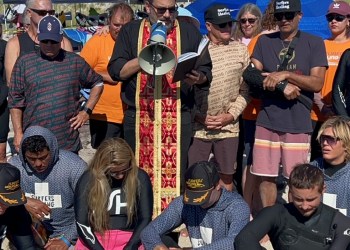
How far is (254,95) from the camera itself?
584cm

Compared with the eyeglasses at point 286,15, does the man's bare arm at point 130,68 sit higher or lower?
lower

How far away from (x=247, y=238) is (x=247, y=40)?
308 cm

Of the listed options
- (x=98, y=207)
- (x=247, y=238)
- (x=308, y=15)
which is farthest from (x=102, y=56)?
(x=308, y=15)

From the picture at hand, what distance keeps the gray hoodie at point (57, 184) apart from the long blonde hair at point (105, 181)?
1.19 feet

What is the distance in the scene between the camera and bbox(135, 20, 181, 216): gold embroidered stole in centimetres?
541

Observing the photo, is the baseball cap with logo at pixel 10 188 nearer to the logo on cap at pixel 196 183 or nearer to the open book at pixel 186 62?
the logo on cap at pixel 196 183

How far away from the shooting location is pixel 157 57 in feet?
16.9

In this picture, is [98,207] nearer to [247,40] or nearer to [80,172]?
[80,172]

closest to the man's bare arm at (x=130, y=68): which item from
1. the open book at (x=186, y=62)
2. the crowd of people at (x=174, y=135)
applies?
the crowd of people at (x=174, y=135)

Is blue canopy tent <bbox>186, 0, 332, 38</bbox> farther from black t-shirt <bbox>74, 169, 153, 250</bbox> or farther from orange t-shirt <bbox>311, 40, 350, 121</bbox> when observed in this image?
black t-shirt <bbox>74, 169, 153, 250</bbox>

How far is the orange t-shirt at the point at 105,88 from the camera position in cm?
630

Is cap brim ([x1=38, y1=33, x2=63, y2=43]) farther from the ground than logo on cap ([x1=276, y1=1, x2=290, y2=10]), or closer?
closer

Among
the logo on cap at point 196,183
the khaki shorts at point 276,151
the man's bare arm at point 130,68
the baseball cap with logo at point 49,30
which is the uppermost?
the baseball cap with logo at point 49,30

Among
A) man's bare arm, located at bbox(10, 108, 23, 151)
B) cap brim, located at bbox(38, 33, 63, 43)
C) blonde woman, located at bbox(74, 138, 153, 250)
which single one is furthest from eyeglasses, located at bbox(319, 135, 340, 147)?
man's bare arm, located at bbox(10, 108, 23, 151)
